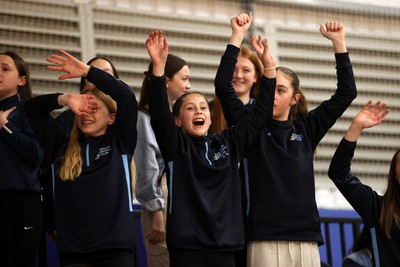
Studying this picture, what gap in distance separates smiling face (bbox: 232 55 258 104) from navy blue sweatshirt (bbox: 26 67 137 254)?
2.79 feet

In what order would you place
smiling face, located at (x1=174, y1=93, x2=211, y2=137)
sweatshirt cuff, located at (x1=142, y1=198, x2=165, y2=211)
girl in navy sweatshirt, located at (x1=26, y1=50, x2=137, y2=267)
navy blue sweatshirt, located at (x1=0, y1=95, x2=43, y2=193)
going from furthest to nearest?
1. sweatshirt cuff, located at (x1=142, y1=198, x2=165, y2=211)
2. navy blue sweatshirt, located at (x1=0, y1=95, x2=43, y2=193)
3. smiling face, located at (x1=174, y1=93, x2=211, y2=137)
4. girl in navy sweatshirt, located at (x1=26, y1=50, x2=137, y2=267)

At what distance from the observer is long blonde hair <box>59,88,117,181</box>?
3471 millimetres

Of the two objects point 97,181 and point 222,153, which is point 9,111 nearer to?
point 97,181

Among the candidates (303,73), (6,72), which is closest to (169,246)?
(6,72)

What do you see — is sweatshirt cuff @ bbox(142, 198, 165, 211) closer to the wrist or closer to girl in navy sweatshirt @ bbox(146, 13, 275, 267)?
girl in navy sweatshirt @ bbox(146, 13, 275, 267)

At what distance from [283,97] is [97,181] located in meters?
1.16

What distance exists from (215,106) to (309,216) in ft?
3.09

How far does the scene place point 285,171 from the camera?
3762mm

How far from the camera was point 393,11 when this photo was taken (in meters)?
6.74

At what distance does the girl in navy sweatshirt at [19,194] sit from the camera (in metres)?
3.84

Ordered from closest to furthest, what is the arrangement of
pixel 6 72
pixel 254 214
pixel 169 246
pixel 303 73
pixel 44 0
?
pixel 169 246 → pixel 254 214 → pixel 6 72 → pixel 44 0 → pixel 303 73

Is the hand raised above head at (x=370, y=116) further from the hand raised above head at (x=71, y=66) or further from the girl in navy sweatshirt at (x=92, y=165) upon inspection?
the hand raised above head at (x=71, y=66)

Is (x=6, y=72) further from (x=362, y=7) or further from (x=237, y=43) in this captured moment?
(x=362, y=7)

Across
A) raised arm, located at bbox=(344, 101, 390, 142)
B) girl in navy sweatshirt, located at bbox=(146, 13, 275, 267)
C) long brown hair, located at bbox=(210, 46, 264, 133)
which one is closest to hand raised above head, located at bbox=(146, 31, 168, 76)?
girl in navy sweatshirt, located at bbox=(146, 13, 275, 267)
